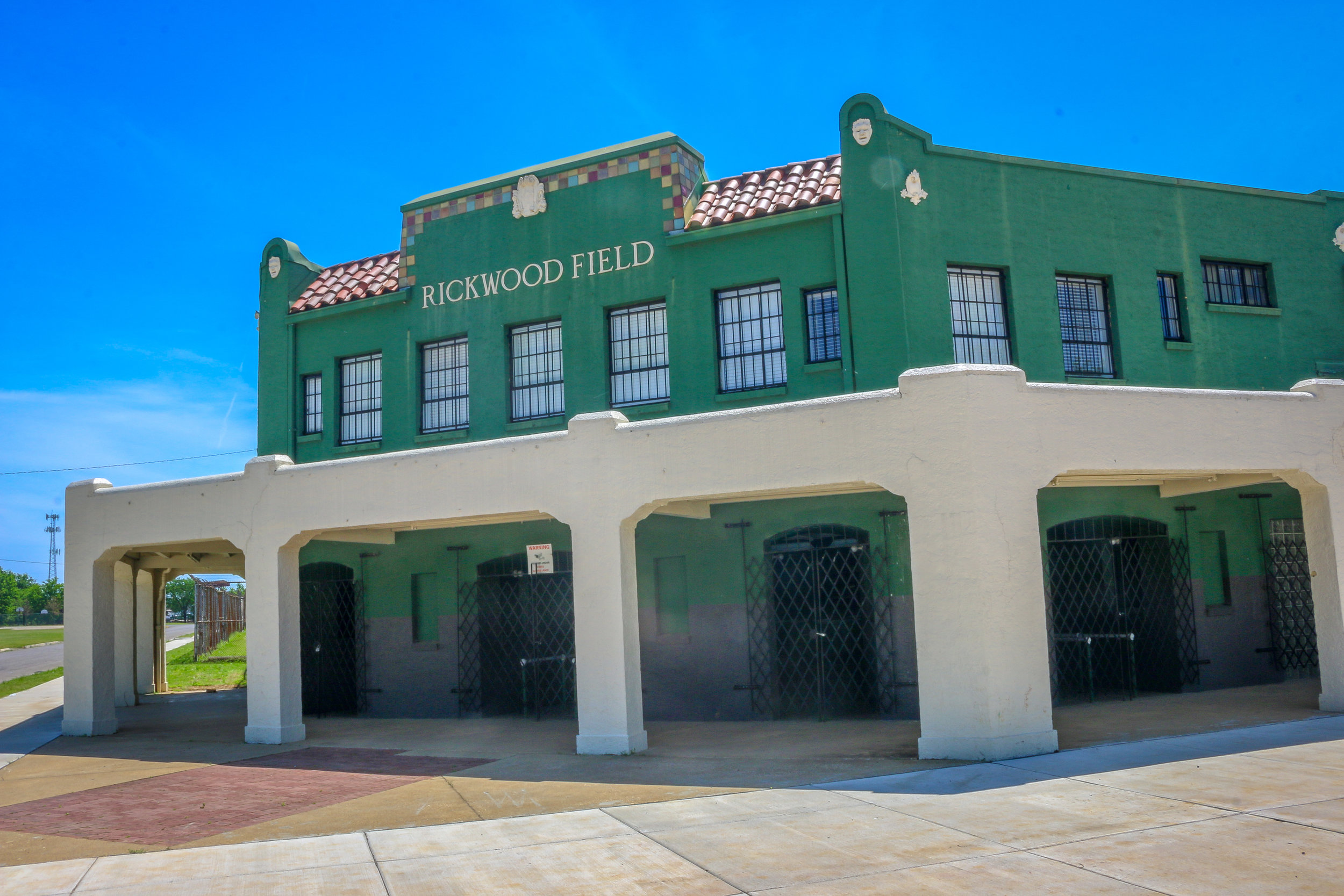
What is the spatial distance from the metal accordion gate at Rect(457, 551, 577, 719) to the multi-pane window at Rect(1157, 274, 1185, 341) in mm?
9743

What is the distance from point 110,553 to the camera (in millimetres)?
16453

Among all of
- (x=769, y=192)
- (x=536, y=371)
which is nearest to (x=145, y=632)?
(x=536, y=371)

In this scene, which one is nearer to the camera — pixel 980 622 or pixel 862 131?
pixel 980 622

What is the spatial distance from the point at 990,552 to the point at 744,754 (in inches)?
141

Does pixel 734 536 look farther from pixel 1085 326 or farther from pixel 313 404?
pixel 313 404

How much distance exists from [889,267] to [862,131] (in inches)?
78.8

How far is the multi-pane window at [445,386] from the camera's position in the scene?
17.8m

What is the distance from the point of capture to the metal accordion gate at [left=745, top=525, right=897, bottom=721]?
14.3 m

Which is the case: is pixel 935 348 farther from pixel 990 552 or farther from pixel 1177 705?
pixel 1177 705

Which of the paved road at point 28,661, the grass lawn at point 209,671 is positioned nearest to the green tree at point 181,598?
the paved road at point 28,661

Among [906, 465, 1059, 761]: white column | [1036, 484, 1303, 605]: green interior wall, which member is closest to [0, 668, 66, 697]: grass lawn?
[906, 465, 1059, 761]: white column

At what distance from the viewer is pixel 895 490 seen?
10828 millimetres

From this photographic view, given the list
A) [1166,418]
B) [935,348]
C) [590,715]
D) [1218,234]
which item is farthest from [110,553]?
[1218,234]

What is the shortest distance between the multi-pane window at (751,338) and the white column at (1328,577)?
22.1 feet
